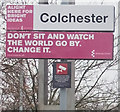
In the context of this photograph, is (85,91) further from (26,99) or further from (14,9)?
(14,9)

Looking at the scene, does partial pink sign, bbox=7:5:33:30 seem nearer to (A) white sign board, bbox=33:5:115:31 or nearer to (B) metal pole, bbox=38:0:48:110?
(A) white sign board, bbox=33:5:115:31

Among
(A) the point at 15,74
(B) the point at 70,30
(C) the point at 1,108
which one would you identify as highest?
(B) the point at 70,30

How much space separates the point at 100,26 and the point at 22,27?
1662 mm

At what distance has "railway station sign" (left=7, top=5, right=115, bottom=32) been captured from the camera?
28.8 feet

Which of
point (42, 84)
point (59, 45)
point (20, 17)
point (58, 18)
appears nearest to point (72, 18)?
point (58, 18)

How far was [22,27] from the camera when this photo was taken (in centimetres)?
875

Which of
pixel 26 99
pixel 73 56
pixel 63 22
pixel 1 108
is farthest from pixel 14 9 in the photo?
pixel 1 108

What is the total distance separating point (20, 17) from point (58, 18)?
0.81 m

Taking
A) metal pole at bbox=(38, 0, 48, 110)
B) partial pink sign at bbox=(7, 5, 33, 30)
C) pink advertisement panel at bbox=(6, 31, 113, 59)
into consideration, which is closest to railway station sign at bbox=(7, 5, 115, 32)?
partial pink sign at bbox=(7, 5, 33, 30)

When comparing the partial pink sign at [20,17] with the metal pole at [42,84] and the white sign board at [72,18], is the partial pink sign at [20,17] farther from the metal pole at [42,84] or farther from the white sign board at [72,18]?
the metal pole at [42,84]

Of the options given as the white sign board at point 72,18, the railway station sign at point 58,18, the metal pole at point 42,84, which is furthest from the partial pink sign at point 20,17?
the metal pole at point 42,84

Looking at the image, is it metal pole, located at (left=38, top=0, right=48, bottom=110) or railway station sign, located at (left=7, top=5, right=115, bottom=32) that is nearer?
metal pole, located at (left=38, top=0, right=48, bottom=110)

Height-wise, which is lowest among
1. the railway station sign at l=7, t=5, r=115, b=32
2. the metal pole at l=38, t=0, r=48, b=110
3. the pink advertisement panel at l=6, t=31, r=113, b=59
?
the metal pole at l=38, t=0, r=48, b=110

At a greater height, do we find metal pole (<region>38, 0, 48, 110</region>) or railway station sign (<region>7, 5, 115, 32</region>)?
railway station sign (<region>7, 5, 115, 32</region>)
